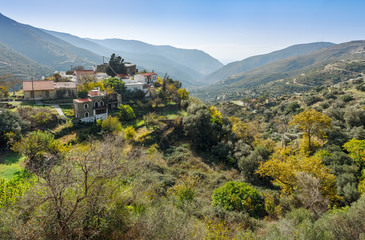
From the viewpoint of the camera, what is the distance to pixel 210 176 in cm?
2544

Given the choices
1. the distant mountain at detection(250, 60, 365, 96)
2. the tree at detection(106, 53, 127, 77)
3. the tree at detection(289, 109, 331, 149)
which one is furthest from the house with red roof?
the distant mountain at detection(250, 60, 365, 96)

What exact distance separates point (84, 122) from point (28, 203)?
26.5 m

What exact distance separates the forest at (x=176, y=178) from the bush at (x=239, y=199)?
11cm

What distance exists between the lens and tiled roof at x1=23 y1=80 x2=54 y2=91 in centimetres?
3700

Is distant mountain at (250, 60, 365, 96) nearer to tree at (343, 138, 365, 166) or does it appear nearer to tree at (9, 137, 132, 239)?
tree at (343, 138, 365, 166)

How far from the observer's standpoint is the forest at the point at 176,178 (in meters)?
9.59

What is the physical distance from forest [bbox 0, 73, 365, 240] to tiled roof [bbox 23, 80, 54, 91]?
7548 mm

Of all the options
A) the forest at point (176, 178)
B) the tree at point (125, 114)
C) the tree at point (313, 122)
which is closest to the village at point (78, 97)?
A: the forest at point (176, 178)

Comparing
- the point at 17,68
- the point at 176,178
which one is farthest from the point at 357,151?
the point at 17,68

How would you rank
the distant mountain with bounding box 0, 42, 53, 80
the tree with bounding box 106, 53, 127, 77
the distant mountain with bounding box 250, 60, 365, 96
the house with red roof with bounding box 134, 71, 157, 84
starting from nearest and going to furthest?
the house with red roof with bounding box 134, 71, 157, 84 < the tree with bounding box 106, 53, 127, 77 < the distant mountain with bounding box 250, 60, 365, 96 < the distant mountain with bounding box 0, 42, 53, 80

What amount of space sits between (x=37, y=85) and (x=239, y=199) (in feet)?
138

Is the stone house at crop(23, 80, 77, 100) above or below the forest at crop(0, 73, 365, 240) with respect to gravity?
above

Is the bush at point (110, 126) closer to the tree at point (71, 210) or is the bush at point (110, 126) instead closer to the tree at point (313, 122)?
the tree at point (71, 210)

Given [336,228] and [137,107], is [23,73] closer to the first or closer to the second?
[137,107]
